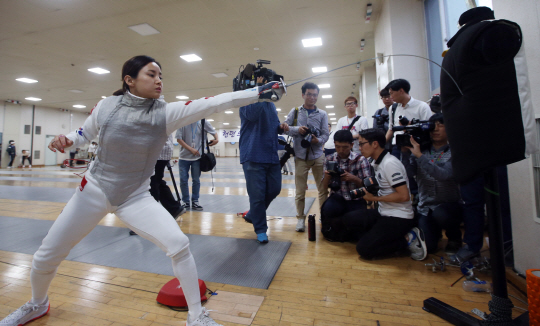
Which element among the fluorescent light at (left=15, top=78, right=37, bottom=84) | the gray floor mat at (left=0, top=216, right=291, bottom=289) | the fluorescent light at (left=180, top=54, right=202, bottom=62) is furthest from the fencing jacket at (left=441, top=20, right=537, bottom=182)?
the fluorescent light at (left=15, top=78, right=37, bottom=84)

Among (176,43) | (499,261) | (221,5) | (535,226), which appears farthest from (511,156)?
(176,43)

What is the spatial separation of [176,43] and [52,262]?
6942 millimetres

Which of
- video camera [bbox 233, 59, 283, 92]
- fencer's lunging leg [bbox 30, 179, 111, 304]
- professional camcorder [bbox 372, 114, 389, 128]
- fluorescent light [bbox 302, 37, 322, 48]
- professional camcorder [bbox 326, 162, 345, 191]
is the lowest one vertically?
fencer's lunging leg [bbox 30, 179, 111, 304]

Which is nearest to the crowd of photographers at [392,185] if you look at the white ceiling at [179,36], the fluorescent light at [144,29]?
the white ceiling at [179,36]

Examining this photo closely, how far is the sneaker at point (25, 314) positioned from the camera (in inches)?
49.6

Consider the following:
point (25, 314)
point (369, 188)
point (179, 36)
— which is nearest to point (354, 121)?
point (369, 188)

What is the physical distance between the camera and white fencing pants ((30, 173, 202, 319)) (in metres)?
1.18

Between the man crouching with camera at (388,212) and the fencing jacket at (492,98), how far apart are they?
1.10m

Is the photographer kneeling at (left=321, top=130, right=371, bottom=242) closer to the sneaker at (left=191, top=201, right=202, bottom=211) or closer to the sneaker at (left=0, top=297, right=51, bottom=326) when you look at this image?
the sneaker at (left=191, top=201, right=202, bottom=211)

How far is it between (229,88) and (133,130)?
437 inches

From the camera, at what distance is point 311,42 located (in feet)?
23.3

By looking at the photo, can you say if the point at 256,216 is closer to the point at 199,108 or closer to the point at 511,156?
the point at 199,108

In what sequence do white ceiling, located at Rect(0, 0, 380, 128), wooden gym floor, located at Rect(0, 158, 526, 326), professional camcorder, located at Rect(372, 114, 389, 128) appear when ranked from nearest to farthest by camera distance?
wooden gym floor, located at Rect(0, 158, 526, 326), professional camcorder, located at Rect(372, 114, 389, 128), white ceiling, located at Rect(0, 0, 380, 128)

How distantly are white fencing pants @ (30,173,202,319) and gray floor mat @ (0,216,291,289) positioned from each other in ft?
2.00
